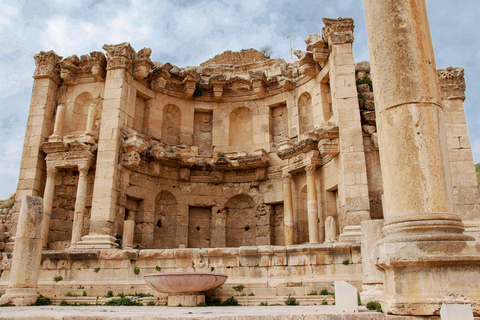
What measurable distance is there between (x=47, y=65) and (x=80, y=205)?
6.42 meters

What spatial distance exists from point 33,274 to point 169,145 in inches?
332

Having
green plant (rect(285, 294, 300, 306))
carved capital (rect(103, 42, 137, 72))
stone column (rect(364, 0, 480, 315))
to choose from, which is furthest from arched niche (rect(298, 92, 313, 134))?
stone column (rect(364, 0, 480, 315))

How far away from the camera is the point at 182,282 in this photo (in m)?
9.22

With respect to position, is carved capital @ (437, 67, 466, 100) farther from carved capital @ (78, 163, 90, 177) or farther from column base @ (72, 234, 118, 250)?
carved capital @ (78, 163, 90, 177)

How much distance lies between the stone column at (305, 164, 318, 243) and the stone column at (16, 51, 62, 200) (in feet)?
34.6

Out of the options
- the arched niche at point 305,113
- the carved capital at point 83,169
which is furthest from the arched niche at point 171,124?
the arched niche at point 305,113

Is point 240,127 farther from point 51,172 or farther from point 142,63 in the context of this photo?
point 51,172

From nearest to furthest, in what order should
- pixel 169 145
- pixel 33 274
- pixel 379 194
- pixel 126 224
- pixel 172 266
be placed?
1. pixel 33 274
2. pixel 172 266
3. pixel 379 194
4. pixel 126 224
5. pixel 169 145

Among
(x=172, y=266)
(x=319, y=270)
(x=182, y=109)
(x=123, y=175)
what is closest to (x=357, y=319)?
(x=319, y=270)

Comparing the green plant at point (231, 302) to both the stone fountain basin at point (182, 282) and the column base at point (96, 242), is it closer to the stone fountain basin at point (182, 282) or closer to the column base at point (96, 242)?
the stone fountain basin at point (182, 282)

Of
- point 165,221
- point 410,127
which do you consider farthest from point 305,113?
point 410,127

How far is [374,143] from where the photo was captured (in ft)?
46.2

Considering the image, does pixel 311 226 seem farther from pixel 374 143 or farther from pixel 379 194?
pixel 374 143

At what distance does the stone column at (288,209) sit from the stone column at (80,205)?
25.5 ft
